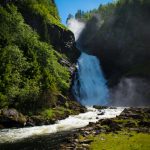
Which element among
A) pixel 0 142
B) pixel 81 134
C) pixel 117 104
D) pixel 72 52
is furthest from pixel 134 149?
pixel 72 52

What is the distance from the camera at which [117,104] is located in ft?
445

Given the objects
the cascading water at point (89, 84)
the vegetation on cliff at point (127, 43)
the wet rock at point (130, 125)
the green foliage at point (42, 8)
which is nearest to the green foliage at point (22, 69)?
the wet rock at point (130, 125)

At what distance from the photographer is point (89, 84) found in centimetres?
14200

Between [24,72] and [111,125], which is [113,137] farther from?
[24,72]

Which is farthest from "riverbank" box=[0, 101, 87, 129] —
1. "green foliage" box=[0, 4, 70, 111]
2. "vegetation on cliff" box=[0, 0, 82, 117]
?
"green foliage" box=[0, 4, 70, 111]

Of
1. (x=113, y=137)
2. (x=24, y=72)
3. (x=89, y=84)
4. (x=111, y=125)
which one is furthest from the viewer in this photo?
(x=89, y=84)

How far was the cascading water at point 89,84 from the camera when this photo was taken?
13688 cm

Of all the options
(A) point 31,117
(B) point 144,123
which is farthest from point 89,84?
(B) point 144,123

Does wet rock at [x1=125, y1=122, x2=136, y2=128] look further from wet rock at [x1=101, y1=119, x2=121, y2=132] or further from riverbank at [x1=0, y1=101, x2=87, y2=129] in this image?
riverbank at [x1=0, y1=101, x2=87, y2=129]

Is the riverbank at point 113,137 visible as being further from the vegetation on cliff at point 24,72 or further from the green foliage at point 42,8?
the green foliage at point 42,8

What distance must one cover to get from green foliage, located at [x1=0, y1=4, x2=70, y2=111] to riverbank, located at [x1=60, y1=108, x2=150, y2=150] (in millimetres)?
25470

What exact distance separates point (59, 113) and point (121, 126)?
105 ft

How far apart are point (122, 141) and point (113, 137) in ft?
10.2

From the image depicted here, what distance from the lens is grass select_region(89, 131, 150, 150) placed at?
40656 millimetres
